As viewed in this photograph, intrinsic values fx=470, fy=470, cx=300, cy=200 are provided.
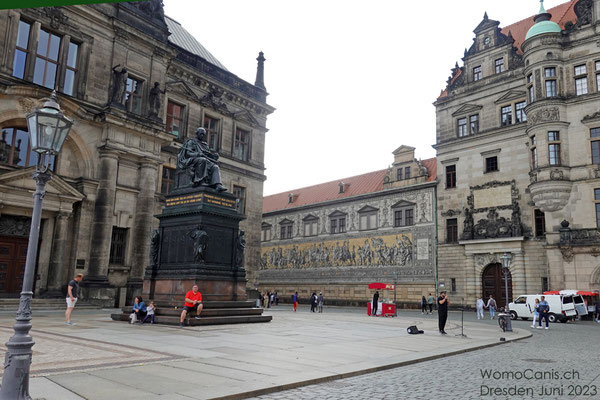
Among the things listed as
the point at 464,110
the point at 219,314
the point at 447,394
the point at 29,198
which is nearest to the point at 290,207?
the point at 464,110

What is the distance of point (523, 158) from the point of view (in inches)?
1444

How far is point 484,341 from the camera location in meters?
14.0

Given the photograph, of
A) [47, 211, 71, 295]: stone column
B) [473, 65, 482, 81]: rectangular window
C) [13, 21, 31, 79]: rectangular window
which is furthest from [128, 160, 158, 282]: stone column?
[473, 65, 482, 81]: rectangular window

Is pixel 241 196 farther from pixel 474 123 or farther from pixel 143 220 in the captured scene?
pixel 474 123

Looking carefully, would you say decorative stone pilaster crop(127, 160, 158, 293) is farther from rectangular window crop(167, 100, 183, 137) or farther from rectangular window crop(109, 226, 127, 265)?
rectangular window crop(167, 100, 183, 137)

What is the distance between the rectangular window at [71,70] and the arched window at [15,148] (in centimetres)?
325

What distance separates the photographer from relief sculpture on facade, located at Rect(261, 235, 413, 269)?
44375mm

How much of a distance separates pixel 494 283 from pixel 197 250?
96.5 ft

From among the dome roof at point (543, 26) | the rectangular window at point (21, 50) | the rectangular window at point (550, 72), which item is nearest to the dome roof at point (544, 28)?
the dome roof at point (543, 26)

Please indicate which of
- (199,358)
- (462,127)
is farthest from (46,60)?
(462,127)

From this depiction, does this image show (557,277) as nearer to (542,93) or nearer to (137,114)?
(542,93)

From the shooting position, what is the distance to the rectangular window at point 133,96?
1074 inches

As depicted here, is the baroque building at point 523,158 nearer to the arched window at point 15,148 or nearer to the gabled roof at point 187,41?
the gabled roof at point 187,41

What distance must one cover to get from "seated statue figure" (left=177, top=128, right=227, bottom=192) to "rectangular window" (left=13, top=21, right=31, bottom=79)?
11338 millimetres
